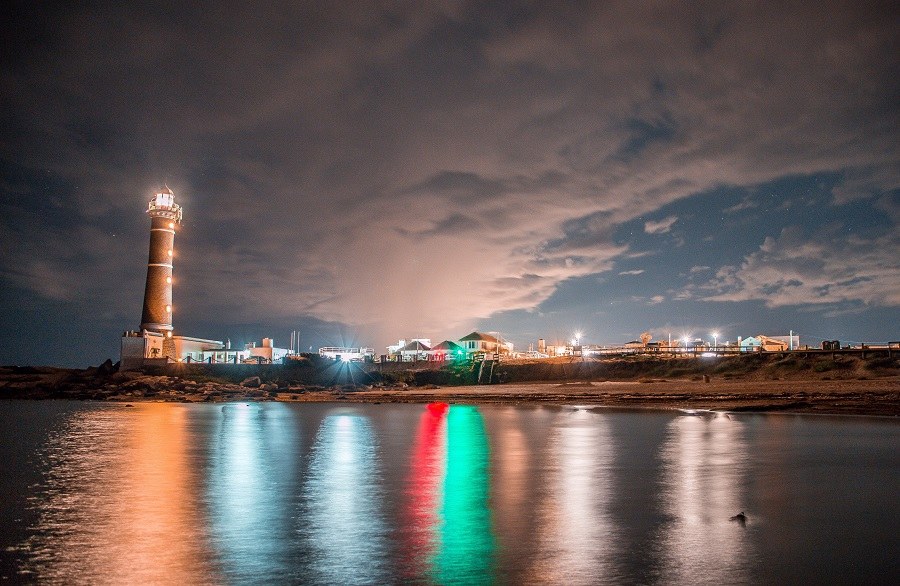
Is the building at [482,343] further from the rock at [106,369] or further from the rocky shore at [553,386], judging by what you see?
the rock at [106,369]

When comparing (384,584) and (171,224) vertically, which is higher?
(171,224)

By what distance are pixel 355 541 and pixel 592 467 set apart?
29.7 ft

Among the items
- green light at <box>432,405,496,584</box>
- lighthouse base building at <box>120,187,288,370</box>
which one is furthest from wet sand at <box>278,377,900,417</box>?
lighthouse base building at <box>120,187,288,370</box>

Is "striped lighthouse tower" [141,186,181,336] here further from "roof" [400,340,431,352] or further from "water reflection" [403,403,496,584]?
"water reflection" [403,403,496,584]

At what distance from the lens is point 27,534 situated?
32.4ft

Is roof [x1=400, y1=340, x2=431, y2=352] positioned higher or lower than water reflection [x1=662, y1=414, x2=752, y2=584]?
higher

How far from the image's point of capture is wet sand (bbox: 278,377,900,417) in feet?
108

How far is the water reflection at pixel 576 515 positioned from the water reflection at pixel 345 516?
2.25 meters

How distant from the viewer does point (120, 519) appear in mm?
11039

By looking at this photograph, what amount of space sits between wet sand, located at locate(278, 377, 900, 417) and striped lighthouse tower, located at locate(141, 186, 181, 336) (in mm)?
34395

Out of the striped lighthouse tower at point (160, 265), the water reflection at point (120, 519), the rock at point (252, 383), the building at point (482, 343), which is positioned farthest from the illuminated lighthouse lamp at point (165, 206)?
the water reflection at point (120, 519)

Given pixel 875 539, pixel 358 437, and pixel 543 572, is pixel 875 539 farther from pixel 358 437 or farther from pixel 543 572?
pixel 358 437

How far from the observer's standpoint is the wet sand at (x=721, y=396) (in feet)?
108

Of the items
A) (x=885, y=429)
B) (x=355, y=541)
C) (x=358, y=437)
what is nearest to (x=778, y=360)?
(x=885, y=429)
